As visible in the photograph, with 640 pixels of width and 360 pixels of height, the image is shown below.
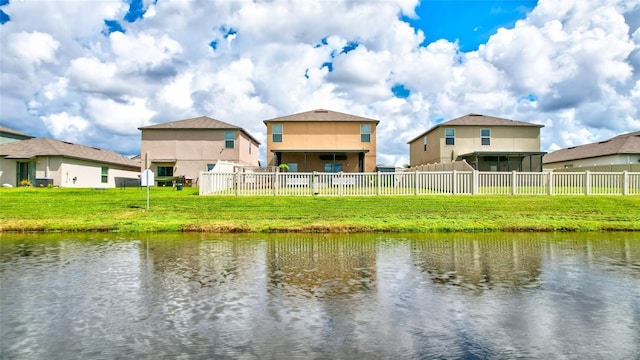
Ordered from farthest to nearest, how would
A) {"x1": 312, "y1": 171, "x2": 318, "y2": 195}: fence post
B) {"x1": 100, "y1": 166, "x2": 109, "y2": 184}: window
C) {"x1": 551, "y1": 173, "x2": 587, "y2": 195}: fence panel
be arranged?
{"x1": 100, "y1": 166, "x2": 109, "y2": 184}: window, {"x1": 551, "y1": 173, "x2": 587, "y2": 195}: fence panel, {"x1": 312, "y1": 171, "x2": 318, "y2": 195}: fence post

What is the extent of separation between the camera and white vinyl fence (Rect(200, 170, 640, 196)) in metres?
23.7

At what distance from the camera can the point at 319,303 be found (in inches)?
276

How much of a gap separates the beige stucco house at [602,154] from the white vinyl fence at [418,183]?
1896 centimetres

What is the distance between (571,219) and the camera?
62.1ft

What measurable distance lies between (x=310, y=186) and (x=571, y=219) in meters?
11.8

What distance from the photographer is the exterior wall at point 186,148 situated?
40375 millimetres

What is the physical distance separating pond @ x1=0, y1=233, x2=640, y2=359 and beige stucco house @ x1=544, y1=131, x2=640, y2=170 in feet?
117

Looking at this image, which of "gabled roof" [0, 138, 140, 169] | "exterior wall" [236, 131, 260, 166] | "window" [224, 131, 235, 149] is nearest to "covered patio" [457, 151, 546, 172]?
"exterior wall" [236, 131, 260, 166]

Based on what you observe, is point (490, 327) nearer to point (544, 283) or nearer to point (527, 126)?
point (544, 283)

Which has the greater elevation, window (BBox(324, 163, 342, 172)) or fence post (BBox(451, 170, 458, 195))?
window (BBox(324, 163, 342, 172))

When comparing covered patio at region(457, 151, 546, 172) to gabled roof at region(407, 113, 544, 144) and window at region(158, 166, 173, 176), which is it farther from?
window at region(158, 166, 173, 176)

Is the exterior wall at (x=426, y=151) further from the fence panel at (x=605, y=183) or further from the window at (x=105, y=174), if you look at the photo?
the window at (x=105, y=174)

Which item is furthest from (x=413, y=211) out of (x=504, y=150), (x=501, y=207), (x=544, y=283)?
(x=504, y=150)

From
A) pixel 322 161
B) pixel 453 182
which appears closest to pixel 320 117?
pixel 322 161
